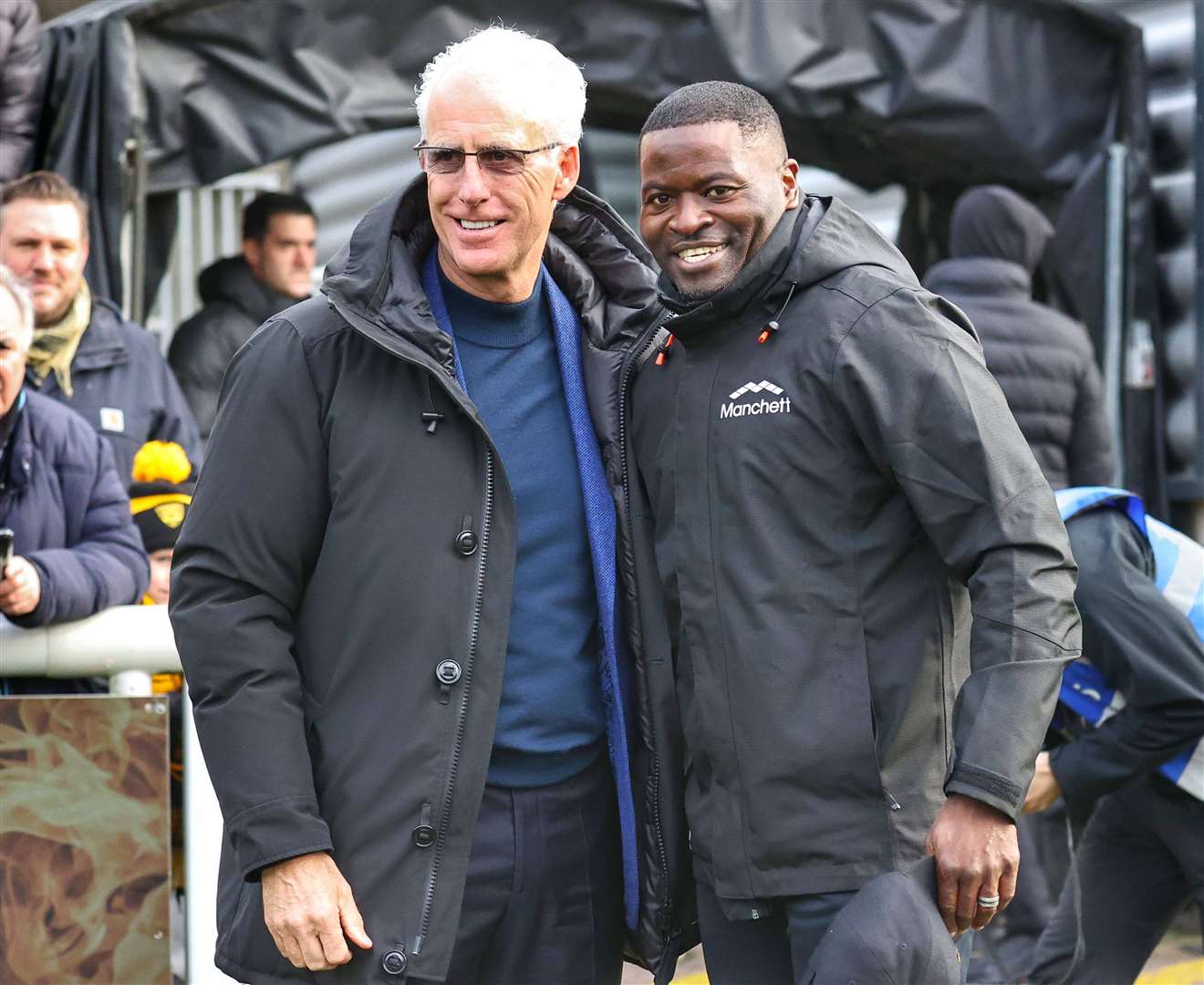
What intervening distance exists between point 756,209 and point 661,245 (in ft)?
0.50

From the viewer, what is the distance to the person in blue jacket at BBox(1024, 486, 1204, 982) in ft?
11.7

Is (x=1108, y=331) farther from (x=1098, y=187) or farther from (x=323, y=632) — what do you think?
(x=323, y=632)

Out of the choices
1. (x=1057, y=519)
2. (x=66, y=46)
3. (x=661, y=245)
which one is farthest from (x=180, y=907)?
(x=66, y=46)

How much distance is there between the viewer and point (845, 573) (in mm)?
2465

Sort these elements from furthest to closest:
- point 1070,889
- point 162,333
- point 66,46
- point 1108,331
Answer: point 162,333, point 1108,331, point 66,46, point 1070,889

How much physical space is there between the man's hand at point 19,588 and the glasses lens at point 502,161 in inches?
55.0

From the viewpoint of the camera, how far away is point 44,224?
191 inches

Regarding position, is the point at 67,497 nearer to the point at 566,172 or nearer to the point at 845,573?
the point at 566,172

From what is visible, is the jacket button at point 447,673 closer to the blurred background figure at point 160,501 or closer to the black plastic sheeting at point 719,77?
the blurred background figure at point 160,501

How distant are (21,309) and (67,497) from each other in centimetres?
44

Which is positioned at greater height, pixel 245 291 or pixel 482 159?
pixel 482 159

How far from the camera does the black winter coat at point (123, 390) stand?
4.99m

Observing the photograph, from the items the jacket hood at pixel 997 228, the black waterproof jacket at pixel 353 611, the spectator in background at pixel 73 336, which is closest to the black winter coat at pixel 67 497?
the spectator in background at pixel 73 336

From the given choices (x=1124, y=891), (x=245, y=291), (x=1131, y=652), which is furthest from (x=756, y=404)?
(x=245, y=291)
